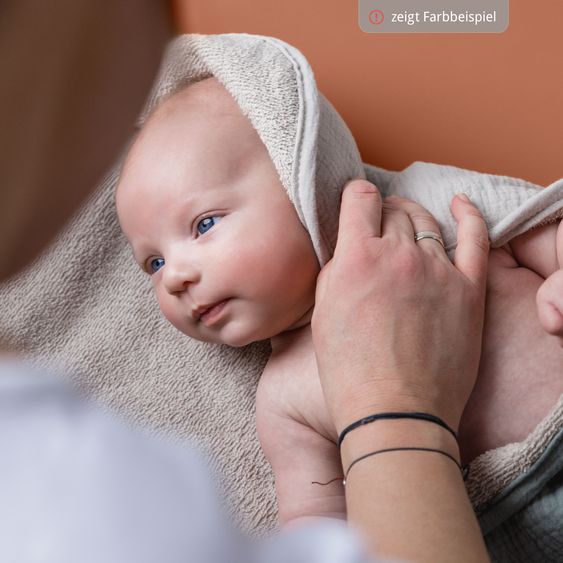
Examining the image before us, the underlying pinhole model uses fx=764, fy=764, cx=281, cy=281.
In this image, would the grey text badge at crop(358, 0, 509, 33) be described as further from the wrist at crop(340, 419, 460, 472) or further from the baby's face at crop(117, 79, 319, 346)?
the wrist at crop(340, 419, 460, 472)

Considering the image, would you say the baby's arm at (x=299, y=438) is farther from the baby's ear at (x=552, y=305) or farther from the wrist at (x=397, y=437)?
the baby's ear at (x=552, y=305)

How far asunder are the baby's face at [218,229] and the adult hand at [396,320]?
0.08 m

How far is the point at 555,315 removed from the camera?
36.4 inches

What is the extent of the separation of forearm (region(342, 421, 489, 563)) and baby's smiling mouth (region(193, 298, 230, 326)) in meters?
0.30

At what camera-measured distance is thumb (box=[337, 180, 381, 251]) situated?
1.04 m

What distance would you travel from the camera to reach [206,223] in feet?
3.70

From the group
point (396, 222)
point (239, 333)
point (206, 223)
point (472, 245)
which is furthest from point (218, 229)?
point (472, 245)

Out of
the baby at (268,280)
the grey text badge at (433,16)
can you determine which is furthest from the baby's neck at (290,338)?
the grey text badge at (433,16)

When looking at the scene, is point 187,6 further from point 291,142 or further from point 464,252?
point 464,252

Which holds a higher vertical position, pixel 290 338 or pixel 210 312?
pixel 210 312

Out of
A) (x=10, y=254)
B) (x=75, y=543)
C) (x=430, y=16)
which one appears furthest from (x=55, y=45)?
(x=430, y=16)

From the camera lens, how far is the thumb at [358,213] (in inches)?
40.9

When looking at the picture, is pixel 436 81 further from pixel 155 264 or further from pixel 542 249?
pixel 155 264

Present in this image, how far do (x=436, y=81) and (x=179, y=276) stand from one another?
0.70 meters
